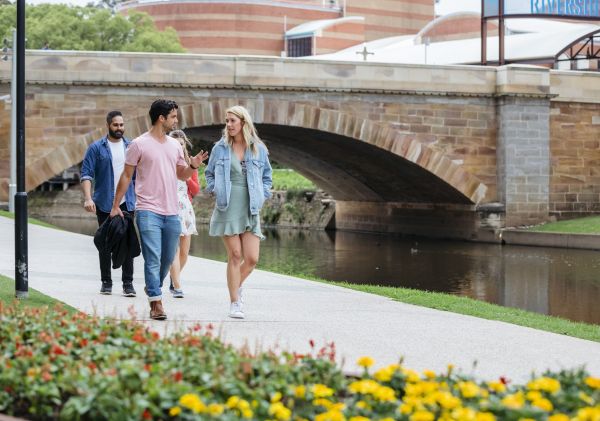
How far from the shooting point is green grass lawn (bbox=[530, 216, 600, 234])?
95.0ft

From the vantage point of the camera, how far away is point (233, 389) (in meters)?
5.35

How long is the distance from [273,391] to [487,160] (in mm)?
27346

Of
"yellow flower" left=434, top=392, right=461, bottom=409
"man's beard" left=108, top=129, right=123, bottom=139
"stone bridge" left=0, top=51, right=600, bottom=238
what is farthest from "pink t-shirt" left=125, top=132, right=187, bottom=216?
"stone bridge" left=0, top=51, right=600, bottom=238

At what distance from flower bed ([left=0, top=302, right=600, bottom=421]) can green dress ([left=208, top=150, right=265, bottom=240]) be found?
10.5 ft

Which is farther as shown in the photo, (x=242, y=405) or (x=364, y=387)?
(x=364, y=387)

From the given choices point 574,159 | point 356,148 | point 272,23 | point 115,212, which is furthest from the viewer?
point 272,23

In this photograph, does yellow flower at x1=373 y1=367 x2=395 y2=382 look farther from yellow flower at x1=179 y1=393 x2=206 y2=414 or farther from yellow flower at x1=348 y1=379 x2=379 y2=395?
yellow flower at x1=179 y1=393 x2=206 y2=414

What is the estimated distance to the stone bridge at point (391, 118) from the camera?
27922 mm

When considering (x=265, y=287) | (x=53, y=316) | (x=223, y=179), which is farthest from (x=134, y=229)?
(x=53, y=316)

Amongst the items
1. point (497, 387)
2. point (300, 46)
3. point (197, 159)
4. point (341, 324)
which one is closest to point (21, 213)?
point (197, 159)

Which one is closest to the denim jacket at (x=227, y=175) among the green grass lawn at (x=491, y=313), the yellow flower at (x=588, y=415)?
the green grass lawn at (x=491, y=313)

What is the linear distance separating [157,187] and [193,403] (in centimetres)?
440

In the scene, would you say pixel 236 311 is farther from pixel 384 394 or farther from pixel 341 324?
pixel 384 394

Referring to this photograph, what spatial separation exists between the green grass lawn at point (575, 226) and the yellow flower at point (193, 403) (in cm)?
2452
